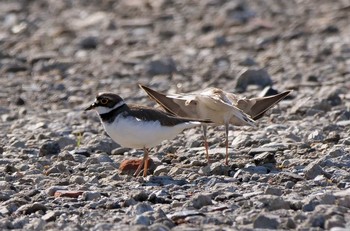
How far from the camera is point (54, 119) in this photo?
12.6 metres

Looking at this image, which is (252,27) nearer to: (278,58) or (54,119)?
(278,58)

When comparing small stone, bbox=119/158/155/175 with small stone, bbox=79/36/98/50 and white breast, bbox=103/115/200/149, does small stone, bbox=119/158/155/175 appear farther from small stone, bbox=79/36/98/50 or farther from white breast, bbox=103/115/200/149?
small stone, bbox=79/36/98/50

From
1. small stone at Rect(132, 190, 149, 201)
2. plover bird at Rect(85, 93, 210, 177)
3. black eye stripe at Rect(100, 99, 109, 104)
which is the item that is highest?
black eye stripe at Rect(100, 99, 109, 104)

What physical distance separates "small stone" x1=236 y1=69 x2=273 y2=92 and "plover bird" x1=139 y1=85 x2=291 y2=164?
4.05 metres

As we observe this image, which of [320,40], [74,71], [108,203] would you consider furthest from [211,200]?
[320,40]

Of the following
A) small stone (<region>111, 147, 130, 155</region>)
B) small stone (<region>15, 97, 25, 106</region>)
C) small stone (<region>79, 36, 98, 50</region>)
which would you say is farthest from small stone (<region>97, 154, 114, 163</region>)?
small stone (<region>79, 36, 98, 50</region>)

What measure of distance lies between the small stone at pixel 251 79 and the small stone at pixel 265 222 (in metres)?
6.92

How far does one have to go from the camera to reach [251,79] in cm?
1387

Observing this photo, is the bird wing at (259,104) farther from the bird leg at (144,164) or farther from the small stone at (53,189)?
the small stone at (53,189)

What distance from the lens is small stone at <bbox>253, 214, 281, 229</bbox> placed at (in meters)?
6.88

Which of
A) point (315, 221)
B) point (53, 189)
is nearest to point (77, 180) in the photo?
point (53, 189)

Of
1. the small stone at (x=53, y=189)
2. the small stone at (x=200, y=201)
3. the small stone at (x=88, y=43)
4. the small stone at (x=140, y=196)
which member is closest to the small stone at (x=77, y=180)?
the small stone at (x=53, y=189)

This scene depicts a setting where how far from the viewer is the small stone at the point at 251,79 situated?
45.4 feet

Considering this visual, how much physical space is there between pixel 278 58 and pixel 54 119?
472 cm
